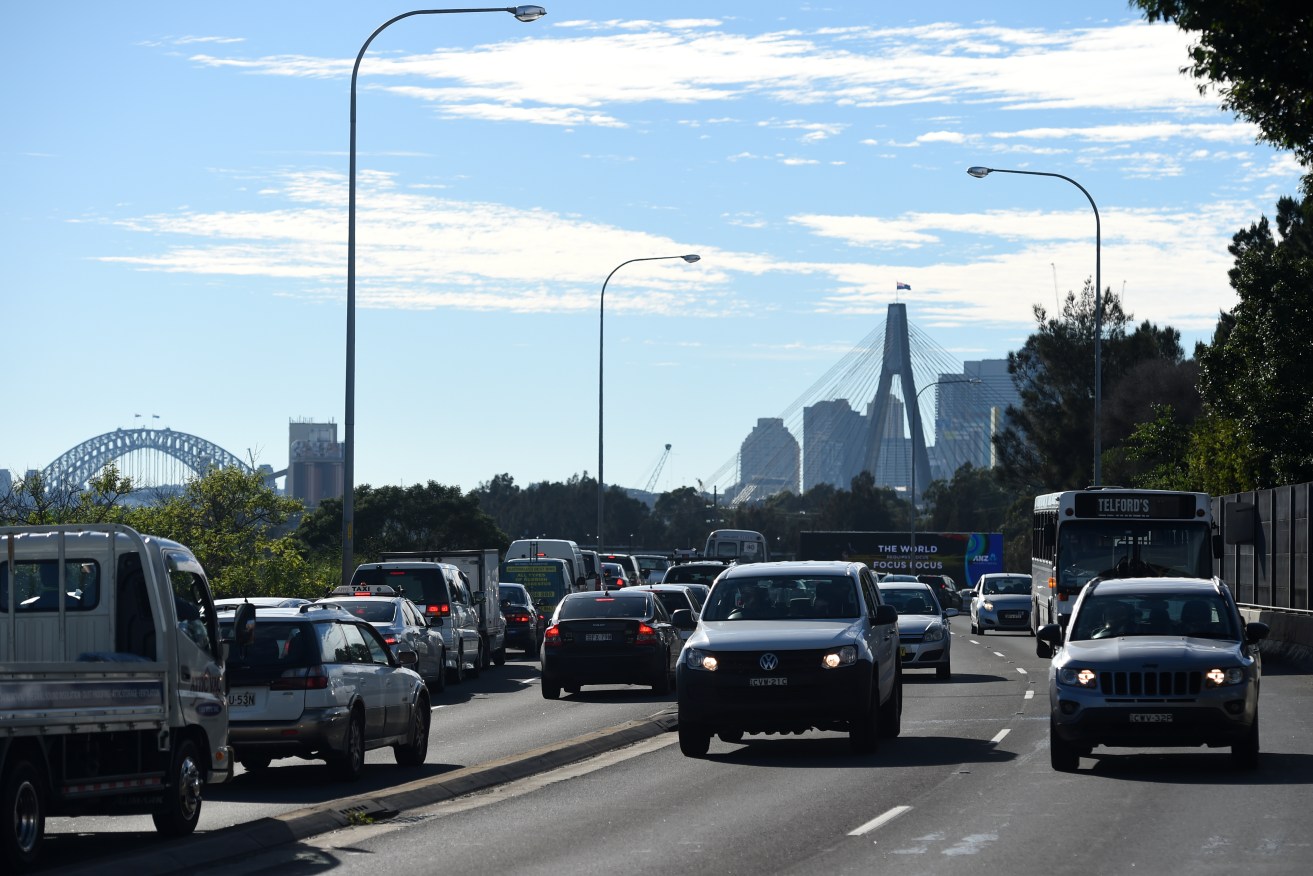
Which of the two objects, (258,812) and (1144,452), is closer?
(258,812)

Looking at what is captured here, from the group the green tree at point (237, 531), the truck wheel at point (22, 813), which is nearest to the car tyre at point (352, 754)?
the truck wheel at point (22, 813)

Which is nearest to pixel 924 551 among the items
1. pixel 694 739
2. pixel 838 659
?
pixel 694 739

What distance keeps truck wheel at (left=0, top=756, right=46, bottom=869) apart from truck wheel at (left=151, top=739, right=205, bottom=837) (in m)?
1.26

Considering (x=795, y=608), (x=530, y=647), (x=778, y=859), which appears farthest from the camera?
(x=530, y=647)

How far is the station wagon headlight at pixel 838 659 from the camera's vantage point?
1748 centimetres

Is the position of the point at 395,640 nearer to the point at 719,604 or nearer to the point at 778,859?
the point at 719,604

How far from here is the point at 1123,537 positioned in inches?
1204

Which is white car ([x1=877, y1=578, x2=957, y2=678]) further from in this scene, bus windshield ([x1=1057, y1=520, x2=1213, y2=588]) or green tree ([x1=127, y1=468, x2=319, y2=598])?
green tree ([x1=127, y1=468, x2=319, y2=598])

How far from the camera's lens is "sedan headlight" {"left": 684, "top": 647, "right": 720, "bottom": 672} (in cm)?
1766

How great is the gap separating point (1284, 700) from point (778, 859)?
15.7 m

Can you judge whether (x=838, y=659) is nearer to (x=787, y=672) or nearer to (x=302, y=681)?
(x=787, y=672)

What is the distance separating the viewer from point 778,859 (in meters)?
11.4

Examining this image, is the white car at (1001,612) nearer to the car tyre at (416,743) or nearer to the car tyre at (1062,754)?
the car tyre at (416,743)

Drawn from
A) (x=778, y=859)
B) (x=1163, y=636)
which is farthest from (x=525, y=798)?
(x=1163, y=636)
